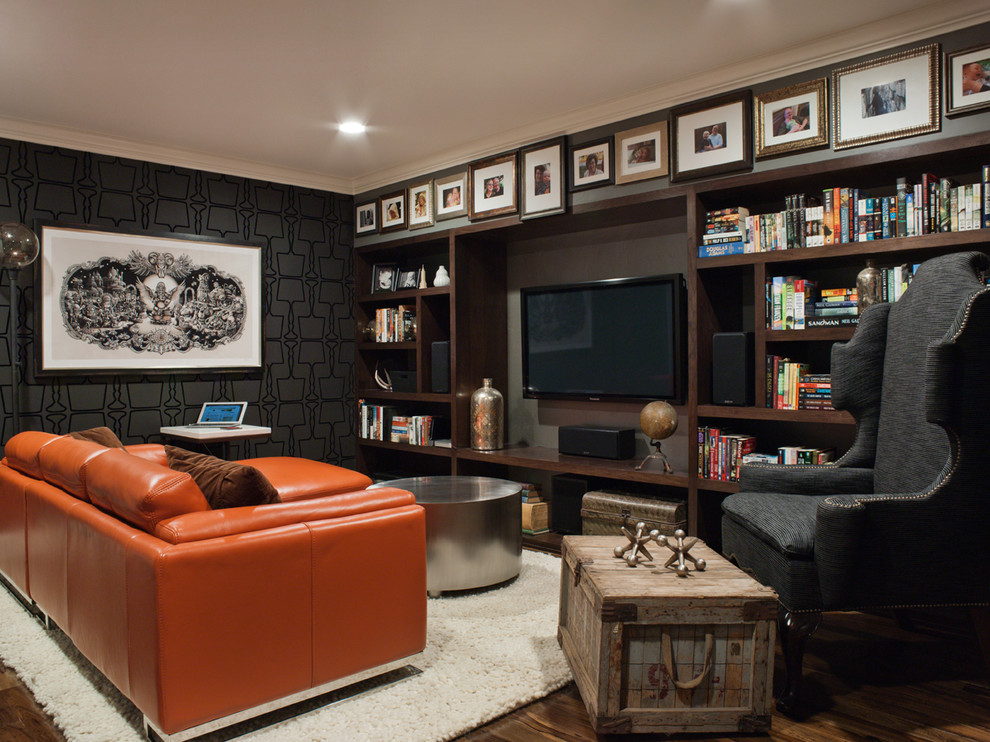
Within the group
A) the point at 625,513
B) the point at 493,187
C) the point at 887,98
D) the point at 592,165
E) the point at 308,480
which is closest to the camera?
the point at 887,98

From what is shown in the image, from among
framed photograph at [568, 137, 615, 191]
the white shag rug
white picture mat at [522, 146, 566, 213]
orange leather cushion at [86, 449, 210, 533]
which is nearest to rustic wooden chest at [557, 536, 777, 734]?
the white shag rug

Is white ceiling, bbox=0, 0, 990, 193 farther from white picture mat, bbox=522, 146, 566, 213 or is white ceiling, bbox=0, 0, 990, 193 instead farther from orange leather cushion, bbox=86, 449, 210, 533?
orange leather cushion, bbox=86, 449, 210, 533

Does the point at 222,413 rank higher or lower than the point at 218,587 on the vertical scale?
higher

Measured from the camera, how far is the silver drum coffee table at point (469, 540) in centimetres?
308

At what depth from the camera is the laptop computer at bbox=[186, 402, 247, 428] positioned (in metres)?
4.63

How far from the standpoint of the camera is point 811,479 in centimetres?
268

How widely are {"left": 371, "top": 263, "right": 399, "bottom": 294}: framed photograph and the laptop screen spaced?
1361 mm

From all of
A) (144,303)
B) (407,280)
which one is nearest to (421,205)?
(407,280)

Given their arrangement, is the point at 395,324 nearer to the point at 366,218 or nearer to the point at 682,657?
the point at 366,218

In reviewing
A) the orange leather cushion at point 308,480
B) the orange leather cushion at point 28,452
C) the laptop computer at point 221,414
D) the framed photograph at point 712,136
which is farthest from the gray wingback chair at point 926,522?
the laptop computer at point 221,414

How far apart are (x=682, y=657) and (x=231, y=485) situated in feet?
4.39

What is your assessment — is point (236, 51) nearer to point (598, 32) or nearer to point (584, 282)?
point (598, 32)

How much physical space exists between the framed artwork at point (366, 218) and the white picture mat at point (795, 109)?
2.96m

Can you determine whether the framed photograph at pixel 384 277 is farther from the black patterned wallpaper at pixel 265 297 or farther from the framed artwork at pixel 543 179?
the framed artwork at pixel 543 179
